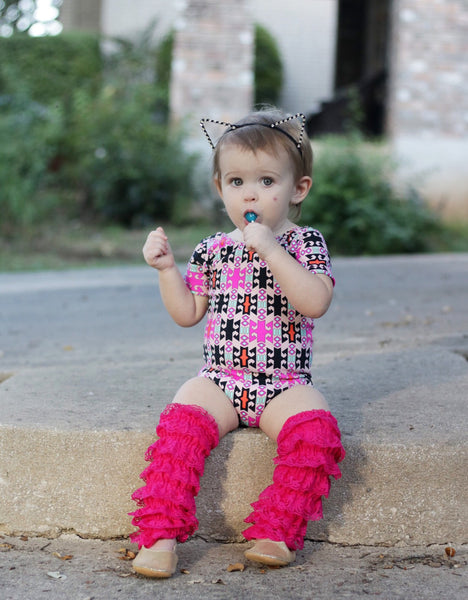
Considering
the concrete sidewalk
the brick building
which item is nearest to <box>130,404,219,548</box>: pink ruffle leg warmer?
the concrete sidewalk

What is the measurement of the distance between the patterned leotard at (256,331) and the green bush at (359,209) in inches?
192

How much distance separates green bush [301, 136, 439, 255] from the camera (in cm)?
688

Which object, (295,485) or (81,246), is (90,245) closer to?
(81,246)

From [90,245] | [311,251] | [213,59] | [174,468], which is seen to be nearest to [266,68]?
[213,59]

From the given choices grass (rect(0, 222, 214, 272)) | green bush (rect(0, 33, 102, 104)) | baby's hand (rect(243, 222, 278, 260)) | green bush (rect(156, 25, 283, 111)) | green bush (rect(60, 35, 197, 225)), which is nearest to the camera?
baby's hand (rect(243, 222, 278, 260))

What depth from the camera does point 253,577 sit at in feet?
5.66

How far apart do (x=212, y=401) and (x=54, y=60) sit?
9.34 metres

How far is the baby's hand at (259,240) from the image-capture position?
71.9 inches

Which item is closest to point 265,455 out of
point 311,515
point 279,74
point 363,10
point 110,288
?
point 311,515

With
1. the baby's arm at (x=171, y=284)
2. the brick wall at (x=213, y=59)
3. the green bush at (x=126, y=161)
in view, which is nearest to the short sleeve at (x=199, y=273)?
the baby's arm at (x=171, y=284)

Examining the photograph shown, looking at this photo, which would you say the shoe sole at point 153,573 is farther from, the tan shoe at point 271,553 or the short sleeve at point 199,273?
the short sleeve at point 199,273

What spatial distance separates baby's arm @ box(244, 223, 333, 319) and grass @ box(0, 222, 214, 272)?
474 centimetres

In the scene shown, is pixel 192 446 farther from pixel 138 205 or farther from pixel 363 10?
pixel 363 10

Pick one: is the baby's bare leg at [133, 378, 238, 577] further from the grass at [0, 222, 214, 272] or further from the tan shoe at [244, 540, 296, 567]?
the grass at [0, 222, 214, 272]
